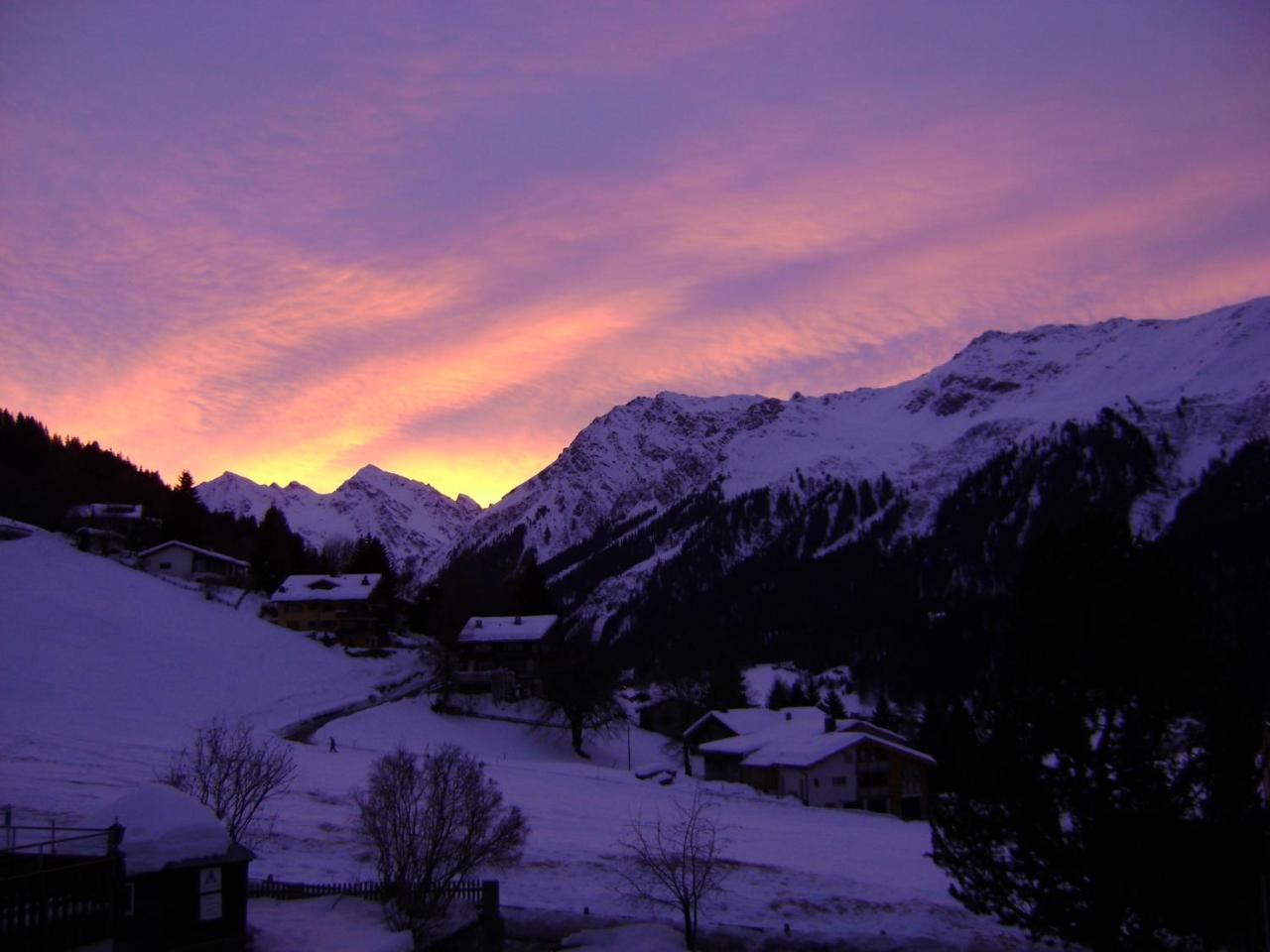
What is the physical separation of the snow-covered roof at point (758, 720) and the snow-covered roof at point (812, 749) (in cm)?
719

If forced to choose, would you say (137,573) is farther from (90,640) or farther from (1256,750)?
(1256,750)

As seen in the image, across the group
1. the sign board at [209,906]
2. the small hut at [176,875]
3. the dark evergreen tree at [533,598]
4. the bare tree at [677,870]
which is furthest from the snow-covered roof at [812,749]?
the sign board at [209,906]

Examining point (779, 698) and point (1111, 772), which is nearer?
point (1111, 772)

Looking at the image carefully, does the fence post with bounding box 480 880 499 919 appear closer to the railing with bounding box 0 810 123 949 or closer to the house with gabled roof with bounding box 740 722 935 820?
the railing with bounding box 0 810 123 949

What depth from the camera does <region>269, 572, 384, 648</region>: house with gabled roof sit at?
103875 millimetres

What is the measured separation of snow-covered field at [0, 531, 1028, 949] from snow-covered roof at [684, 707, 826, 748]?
5.50 meters

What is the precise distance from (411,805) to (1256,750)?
19.7 m

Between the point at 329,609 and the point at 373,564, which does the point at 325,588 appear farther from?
the point at 373,564

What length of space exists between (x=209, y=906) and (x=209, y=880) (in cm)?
50

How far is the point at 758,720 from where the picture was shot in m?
88.8

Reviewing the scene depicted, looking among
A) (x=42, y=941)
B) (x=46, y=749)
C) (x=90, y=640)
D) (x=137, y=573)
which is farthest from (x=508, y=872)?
(x=137, y=573)

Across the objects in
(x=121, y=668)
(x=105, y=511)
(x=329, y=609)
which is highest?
(x=105, y=511)

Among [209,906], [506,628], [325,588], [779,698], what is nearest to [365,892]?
[209,906]

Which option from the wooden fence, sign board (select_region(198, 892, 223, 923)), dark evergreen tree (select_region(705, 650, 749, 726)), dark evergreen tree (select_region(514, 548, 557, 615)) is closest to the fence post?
the wooden fence
